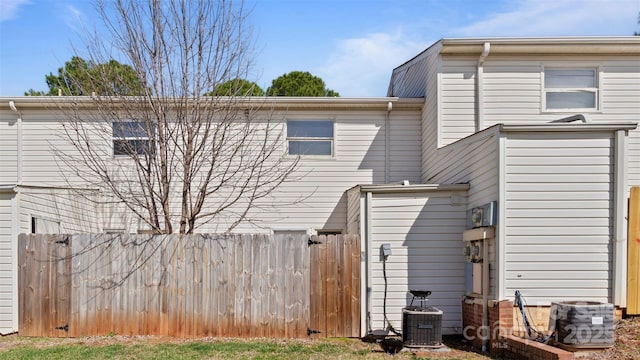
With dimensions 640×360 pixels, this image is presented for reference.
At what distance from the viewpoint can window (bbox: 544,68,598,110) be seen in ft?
37.7

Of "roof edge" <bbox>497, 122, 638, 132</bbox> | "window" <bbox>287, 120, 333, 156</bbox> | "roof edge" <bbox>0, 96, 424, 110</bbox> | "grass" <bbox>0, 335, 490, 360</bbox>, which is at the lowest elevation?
"grass" <bbox>0, 335, 490, 360</bbox>

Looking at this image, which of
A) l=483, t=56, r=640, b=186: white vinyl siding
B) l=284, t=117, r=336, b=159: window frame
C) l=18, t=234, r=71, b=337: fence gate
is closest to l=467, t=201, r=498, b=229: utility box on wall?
l=483, t=56, r=640, b=186: white vinyl siding

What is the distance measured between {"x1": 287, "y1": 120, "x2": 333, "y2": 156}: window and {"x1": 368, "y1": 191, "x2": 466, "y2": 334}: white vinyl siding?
11.5 ft

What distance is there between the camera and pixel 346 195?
41.3 feet

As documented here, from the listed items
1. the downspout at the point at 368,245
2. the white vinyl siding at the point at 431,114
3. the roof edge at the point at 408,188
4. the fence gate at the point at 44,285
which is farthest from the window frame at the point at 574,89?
the fence gate at the point at 44,285

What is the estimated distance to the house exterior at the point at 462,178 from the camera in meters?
7.94

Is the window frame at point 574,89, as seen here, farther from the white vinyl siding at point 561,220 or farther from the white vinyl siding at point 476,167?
the white vinyl siding at point 561,220

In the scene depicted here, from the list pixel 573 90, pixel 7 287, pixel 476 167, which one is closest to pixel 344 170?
pixel 476 167

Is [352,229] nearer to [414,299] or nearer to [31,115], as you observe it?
[414,299]

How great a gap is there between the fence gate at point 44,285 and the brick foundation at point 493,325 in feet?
21.1

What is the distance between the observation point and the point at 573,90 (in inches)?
452

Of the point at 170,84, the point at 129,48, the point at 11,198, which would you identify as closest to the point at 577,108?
the point at 170,84

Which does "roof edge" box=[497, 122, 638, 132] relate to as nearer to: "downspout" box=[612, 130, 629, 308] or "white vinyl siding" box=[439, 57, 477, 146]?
"downspout" box=[612, 130, 629, 308]

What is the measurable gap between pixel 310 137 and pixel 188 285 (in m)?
4.70
